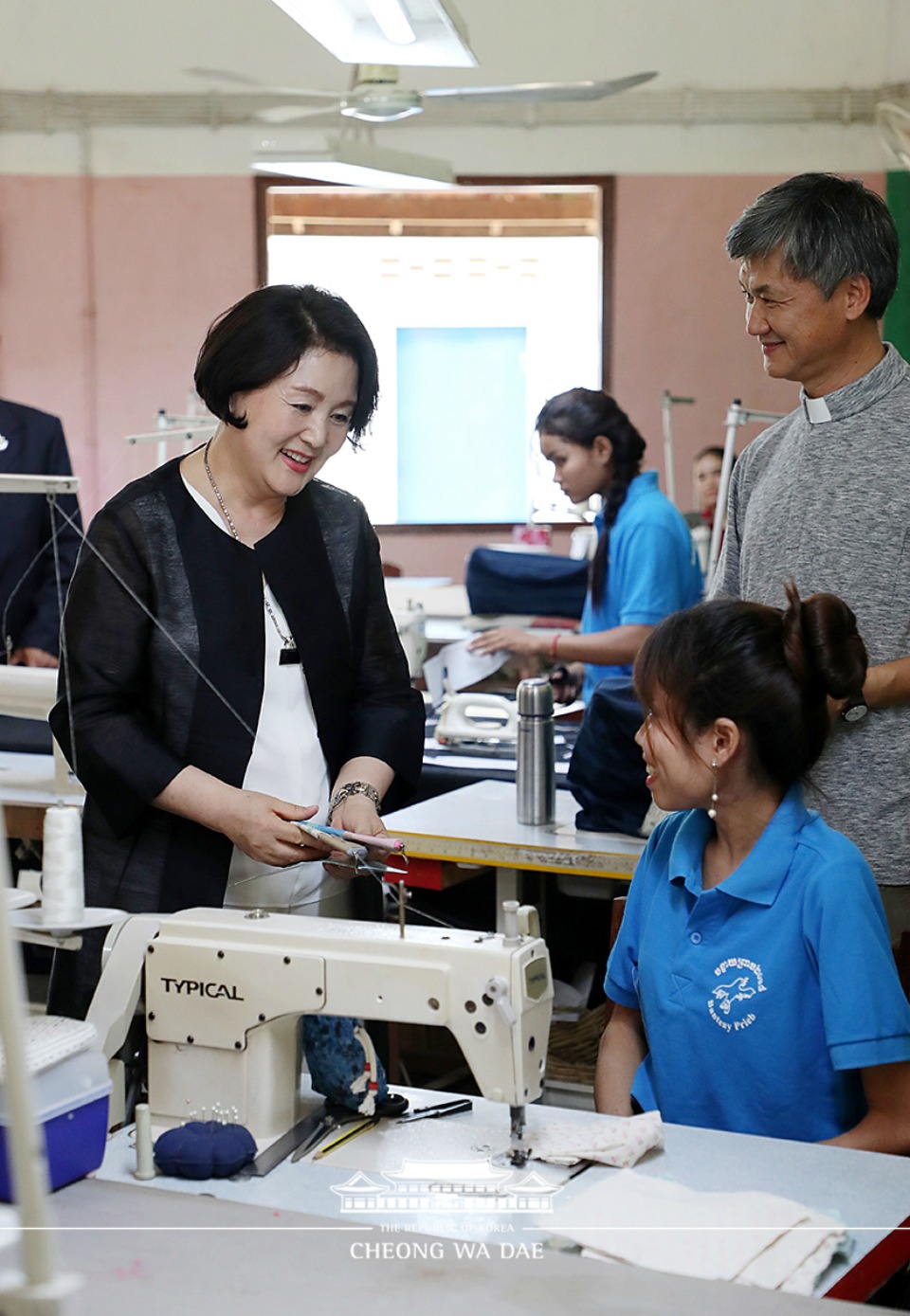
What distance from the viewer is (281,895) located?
Answer: 4.79ft

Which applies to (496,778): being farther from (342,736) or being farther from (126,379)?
(126,379)

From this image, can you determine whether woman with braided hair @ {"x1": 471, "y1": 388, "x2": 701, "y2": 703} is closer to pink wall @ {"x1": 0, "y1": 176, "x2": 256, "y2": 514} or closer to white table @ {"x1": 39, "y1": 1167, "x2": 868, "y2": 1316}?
white table @ {"x1": 39, "y1": 1167, "x2": 868, "y2": 1316}

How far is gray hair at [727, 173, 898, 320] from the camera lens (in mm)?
1537

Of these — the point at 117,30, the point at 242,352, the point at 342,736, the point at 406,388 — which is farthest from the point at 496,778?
the point at 406,388

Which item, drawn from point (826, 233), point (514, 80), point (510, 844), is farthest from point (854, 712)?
point (514, 80)

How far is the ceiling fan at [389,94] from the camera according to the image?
132 inches

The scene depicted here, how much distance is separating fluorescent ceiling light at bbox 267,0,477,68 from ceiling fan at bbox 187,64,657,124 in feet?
2.37

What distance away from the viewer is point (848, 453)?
5.21 ft

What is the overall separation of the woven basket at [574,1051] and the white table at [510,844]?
0.22 meters

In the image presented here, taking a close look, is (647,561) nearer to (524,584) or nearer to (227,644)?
A: (524,584)

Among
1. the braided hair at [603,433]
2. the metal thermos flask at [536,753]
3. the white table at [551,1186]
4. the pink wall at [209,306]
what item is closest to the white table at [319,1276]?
the white table at [551,1186]

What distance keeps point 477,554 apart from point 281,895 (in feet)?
8.08

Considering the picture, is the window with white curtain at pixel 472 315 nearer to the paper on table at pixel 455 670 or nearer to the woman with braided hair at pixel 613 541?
the paper on table at pixel 455 670

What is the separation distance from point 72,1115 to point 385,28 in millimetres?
2043
